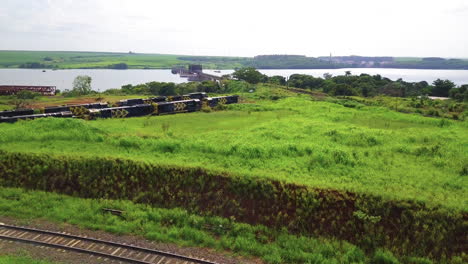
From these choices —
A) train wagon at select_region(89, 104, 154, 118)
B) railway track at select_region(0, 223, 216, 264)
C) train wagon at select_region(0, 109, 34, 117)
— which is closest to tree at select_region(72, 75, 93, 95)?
train wagon at select_region(0, 109, 34, 117)

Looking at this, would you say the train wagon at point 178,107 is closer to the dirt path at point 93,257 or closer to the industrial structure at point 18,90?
the dirt path at point 93,257

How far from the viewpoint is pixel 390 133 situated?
911 inches

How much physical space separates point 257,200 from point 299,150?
5.23 m

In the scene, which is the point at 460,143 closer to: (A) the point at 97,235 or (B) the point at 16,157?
(A) the point at 97,235

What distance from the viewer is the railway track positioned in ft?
37.2

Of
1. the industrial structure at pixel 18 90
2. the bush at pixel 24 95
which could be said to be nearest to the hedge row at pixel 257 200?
the bush at pixel 24 95

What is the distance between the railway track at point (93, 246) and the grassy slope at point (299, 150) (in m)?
5.49

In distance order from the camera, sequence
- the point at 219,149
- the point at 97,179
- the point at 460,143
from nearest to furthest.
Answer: the point at 97,179
the point at 219,149
the point at 460,143

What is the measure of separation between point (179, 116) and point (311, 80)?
4270cm

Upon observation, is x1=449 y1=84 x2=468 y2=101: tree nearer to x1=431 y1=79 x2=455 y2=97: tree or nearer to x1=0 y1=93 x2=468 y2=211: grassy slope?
x1=431 y1=79 x2=455 y2=97: tree

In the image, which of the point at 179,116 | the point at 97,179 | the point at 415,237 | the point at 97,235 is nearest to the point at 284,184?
the point at 415,237

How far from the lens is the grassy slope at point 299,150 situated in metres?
15.1

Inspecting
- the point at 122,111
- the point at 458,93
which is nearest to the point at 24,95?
the point at 122,111

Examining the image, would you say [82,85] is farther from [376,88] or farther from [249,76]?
[376,88]
